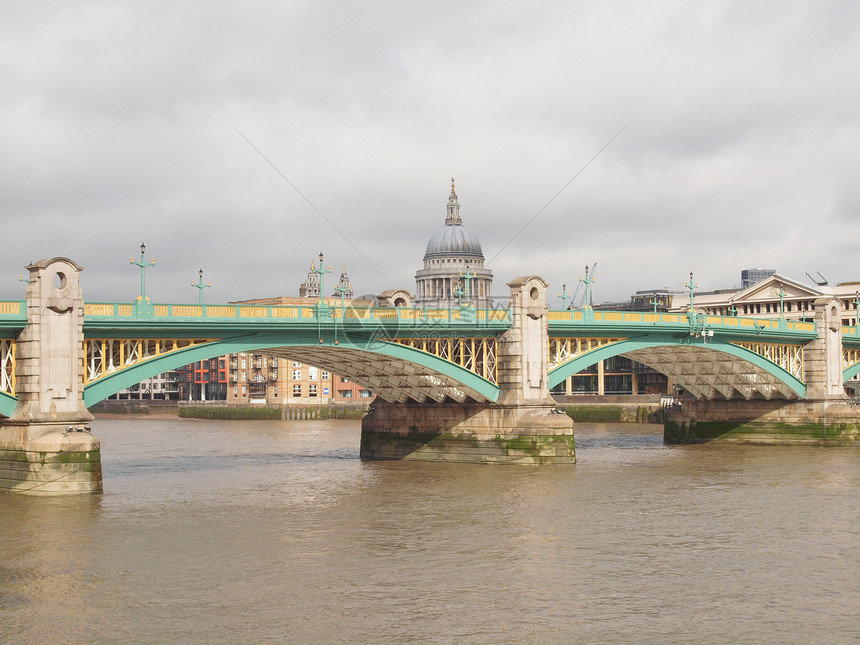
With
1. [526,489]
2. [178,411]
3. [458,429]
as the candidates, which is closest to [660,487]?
[526,489]

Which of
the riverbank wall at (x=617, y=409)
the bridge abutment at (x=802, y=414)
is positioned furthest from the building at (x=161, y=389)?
the bridge abutment at (x=802, y=414)

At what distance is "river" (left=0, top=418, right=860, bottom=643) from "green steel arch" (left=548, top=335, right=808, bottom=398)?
5953mm

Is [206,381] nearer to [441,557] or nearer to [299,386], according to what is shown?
[299,386]

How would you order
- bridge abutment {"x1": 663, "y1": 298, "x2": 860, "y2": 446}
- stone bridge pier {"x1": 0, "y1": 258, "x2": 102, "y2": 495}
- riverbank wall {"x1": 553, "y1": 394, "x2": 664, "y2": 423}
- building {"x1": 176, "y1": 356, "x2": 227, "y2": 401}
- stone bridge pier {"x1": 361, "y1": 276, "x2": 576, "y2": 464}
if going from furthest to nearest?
building {"x1": 176, "y1": 356, "x2": 227, "y2": 401}
riverbank wall {"x1": 553, "y1": 394, "x2": 664, "y2": 423}
bridge abutment {"x1": 663, "y1": 298, "x2": 860, "y2": 446}
stone bridge pier {"x1": 361, "y1": 276, "x2": 576, "y2": 464}
stone bridge pier {"x1": 0, "y1": 258, "x2": 102, "y2": 495}

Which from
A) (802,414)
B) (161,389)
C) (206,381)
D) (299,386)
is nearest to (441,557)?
(802,414)

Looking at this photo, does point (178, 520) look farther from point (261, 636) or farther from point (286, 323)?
point (261, 636)

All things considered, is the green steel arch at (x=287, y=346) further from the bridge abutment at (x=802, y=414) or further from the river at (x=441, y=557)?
the bridge abutment at (x=802, y=414)

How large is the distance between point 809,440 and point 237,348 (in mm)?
39361

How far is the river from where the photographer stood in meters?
24.0

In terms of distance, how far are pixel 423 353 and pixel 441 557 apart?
65.5 feet

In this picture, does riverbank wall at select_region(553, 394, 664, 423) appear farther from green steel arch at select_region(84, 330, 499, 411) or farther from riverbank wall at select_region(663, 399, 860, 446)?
green steel arch at select_region(84, 330, 499, 411)

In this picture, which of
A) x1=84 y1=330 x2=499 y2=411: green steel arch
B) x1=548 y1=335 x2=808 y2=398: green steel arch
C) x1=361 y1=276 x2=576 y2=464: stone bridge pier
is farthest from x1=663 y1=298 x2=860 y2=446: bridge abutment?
x1=84 y1=330 x2=499 y2=411: green steel arch

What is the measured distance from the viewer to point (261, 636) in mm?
23125

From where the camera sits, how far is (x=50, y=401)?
39656 mm
